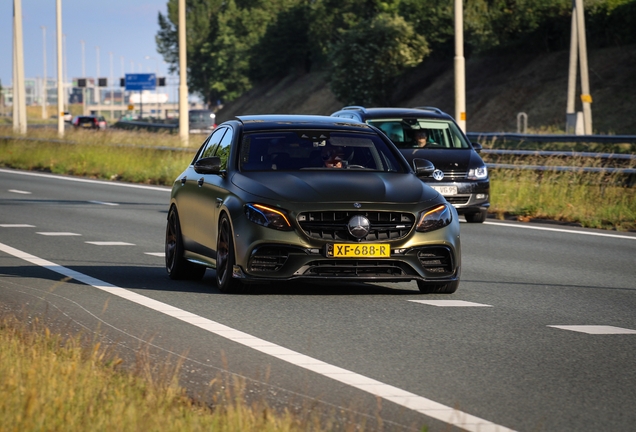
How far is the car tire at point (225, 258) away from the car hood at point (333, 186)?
1.20 feet

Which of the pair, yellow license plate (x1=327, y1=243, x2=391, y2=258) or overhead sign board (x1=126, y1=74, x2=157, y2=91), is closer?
yellow license plate (x1=327, y1=243, x2=391, y2=258)

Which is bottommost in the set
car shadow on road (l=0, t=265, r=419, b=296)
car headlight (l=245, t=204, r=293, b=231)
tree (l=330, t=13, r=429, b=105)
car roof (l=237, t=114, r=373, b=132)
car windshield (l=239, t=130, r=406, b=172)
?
car shadow on road (l=0, t=265, r=419, b=296)

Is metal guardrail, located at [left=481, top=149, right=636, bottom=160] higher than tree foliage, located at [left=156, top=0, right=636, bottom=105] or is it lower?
lower

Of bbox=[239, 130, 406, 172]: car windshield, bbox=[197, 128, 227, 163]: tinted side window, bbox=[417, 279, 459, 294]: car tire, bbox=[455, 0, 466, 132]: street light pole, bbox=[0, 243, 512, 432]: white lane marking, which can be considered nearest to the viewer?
bbox=[0, 243, 512, 432]: white lane marking

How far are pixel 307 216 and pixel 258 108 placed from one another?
333 ft

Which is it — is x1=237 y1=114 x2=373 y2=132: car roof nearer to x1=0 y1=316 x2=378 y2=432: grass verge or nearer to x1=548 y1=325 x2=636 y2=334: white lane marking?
x1=548 y1=325 x2=636 y2=334: white lane marking

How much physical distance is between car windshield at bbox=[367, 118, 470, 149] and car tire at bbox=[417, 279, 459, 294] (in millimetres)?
9907

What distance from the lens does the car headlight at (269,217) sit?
34.2 feet

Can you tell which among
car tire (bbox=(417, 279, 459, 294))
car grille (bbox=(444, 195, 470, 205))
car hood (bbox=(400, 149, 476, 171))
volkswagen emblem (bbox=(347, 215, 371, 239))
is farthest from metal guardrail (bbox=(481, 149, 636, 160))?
volkswagen emblem (bbox=(347, 215, 371, 239))

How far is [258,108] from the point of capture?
11138cm

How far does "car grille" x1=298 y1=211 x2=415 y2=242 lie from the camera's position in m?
10.4

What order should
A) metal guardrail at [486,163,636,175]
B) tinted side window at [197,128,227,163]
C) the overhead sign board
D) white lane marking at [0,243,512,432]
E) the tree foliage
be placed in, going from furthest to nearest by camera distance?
the overhead sign board
the tree foliage
metal guardrail at [486,163,636,175]
tinted side window at [197,128,227,163]
white lane marking at [0,243,512,432]

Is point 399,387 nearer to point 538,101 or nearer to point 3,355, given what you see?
point 3,355

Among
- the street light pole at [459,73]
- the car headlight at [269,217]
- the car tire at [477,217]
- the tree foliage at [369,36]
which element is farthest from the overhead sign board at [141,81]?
the car headlight at [269,217]
